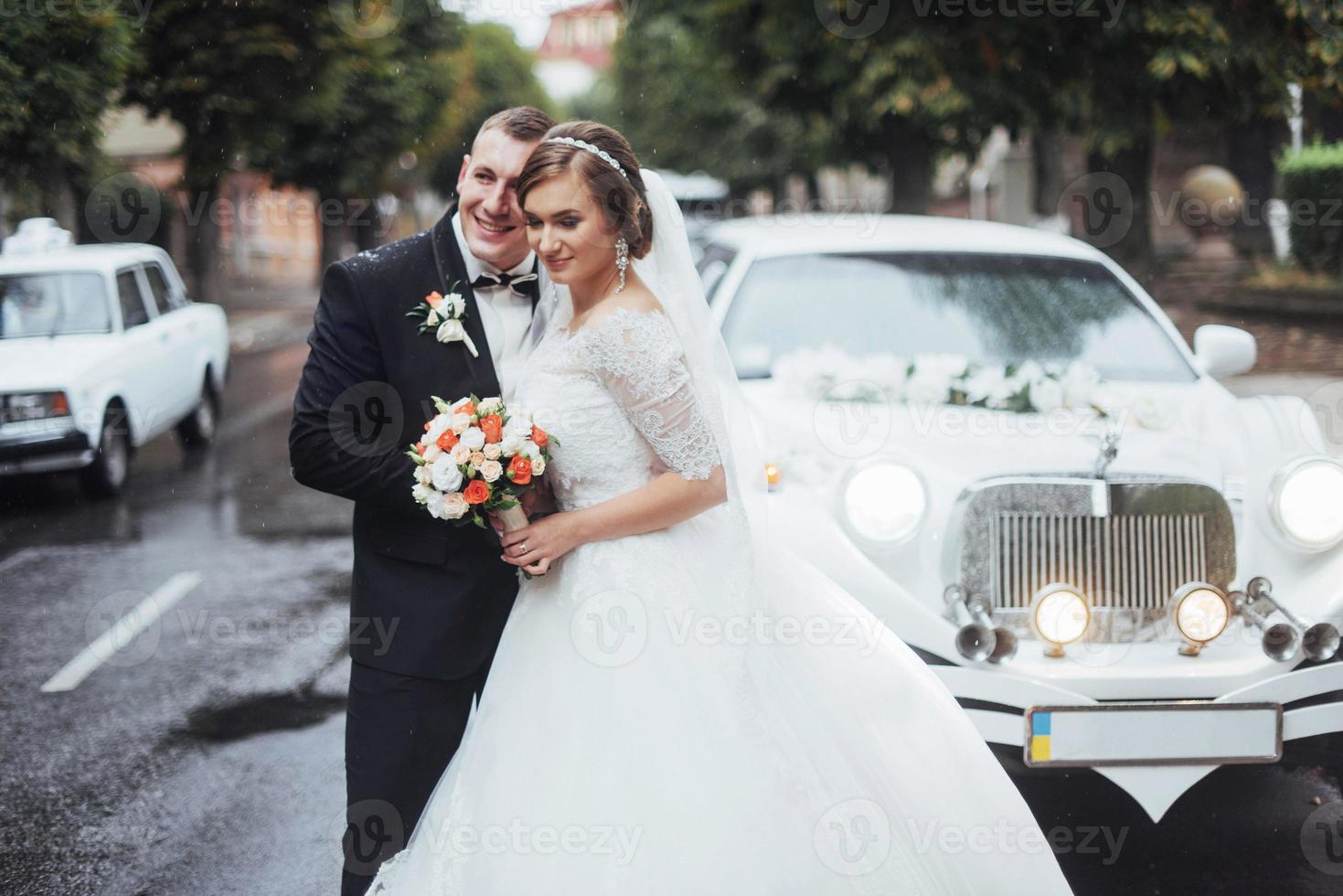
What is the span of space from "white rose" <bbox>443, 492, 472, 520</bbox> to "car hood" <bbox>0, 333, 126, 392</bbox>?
6936mm

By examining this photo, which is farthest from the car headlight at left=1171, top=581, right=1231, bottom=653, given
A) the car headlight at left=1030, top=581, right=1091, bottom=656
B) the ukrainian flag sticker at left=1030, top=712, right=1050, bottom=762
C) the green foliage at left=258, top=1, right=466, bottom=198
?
the green foliage at left=258, top=1, right=466, bottom=198

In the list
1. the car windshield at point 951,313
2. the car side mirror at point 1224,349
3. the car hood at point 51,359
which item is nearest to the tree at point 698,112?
the car hood at point 51,359

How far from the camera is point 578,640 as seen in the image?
2705 mm

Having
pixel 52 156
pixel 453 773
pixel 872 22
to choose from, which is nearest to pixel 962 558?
pixel 453 773

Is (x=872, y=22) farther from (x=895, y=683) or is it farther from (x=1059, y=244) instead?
(x=895, y=683)

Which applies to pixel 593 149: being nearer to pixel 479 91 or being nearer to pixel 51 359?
pixel 51 359

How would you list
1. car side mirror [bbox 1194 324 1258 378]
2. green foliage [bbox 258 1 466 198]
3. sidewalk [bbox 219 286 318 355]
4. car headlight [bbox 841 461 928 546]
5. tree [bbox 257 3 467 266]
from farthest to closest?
green foliage [bbox 258 1 466 198], tree [bbox 257 3 467 266], sidewalk [bbox 219 286 318 355], car side mirror [bbox 1194 324 1258 378], car headlight [bbox 841 461 928 546]

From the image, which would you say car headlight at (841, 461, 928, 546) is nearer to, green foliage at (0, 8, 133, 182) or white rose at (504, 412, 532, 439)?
white rose at (504, 412, 532, 439)

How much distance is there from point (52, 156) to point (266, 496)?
2.70 metres

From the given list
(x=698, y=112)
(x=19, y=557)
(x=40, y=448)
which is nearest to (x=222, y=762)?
(x=19, y=557)

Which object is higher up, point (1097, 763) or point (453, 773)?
point (453, 773)

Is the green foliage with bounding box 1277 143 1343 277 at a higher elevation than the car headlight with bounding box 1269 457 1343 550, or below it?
higher

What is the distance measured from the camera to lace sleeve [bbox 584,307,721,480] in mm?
2641

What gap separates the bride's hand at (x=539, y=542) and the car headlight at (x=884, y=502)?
45.8 inches
